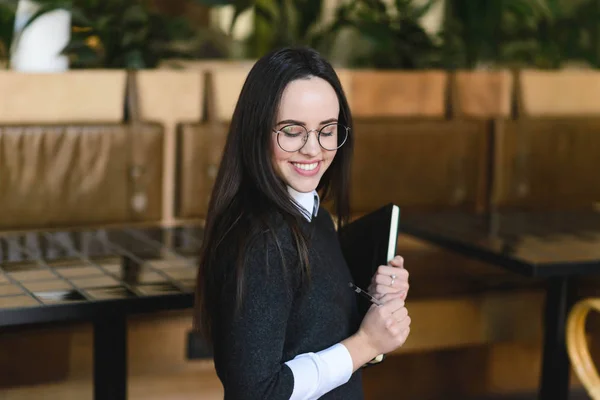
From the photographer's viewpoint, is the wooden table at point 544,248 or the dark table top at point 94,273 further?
the wooden table at point 544,248

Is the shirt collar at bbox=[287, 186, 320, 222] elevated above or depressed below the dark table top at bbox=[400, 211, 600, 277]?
above

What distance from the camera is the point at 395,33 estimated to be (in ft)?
11.2

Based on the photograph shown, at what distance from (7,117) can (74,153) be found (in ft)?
0.70

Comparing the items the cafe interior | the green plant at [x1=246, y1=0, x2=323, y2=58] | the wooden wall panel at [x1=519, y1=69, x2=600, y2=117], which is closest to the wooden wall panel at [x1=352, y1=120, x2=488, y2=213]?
the cafe interior

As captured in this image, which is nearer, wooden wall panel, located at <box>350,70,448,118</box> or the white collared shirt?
the white collared shirt

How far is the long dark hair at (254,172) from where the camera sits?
4.30 ft

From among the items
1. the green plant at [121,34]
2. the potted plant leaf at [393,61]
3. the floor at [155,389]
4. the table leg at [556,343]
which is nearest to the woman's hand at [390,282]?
the table leg at [556,343]

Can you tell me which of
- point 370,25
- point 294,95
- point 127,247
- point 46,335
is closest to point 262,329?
point 294,95

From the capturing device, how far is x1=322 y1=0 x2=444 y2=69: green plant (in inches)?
132

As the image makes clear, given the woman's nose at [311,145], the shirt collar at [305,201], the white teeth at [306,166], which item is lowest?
the shirt collar at [305,201]

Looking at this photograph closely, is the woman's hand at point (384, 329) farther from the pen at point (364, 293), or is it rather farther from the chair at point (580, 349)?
the chair at point (580, 349)

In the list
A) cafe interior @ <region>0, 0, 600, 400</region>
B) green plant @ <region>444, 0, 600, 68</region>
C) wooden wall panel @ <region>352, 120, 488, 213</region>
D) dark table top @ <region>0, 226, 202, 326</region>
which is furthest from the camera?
green plant @ <region>444, 0, 600, 68</region>

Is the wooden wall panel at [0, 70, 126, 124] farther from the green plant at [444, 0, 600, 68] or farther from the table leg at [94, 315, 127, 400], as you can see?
the green plant at [444, 0, 600, 68]

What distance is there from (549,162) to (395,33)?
0.72 meters
